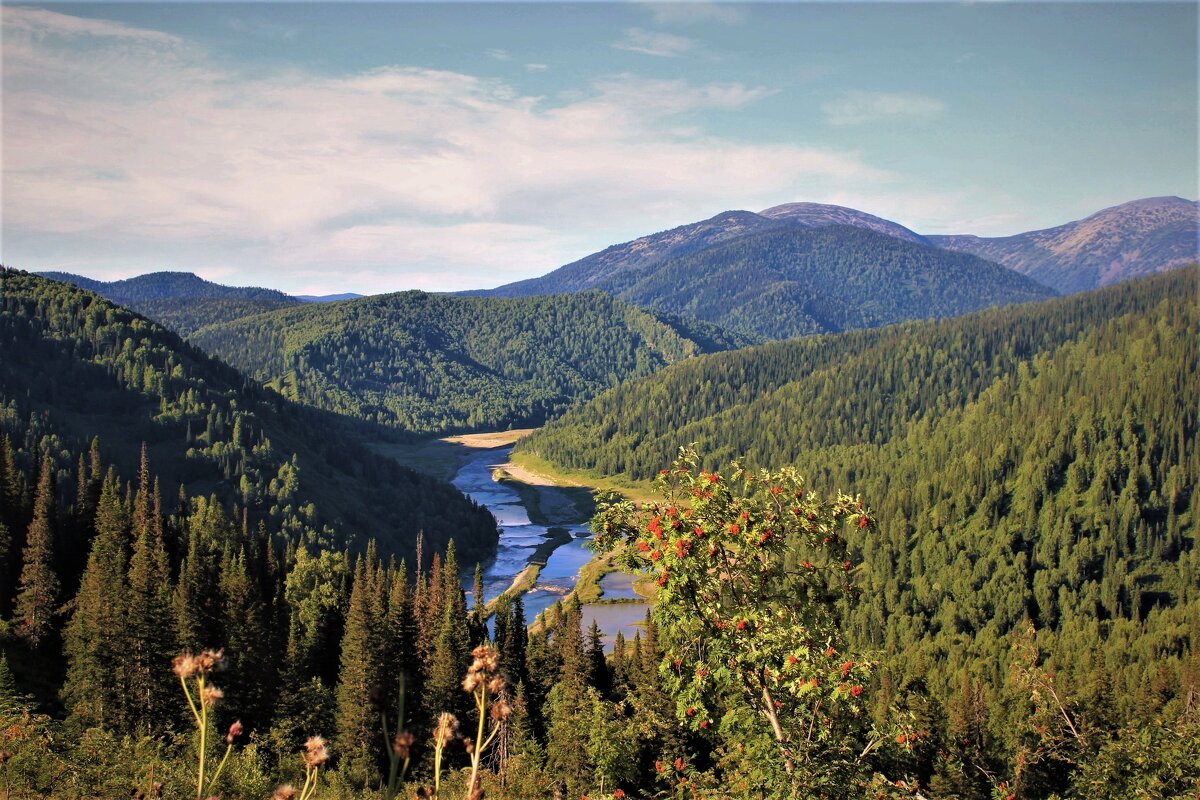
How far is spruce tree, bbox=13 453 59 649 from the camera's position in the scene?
220ft

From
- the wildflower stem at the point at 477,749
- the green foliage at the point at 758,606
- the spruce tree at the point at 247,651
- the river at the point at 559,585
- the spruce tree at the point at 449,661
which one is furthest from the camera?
the river at the point at 559,585

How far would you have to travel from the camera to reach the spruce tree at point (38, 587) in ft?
220

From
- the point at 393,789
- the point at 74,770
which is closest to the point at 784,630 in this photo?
the point at 393,789

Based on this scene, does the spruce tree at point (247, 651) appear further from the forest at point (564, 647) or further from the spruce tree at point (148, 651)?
the spruce tree at point (148, 651)

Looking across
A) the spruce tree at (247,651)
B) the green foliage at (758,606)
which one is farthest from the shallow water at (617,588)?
the green foliage at (758,606)

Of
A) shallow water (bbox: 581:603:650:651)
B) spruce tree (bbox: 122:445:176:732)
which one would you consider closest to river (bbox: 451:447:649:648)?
shallow water (bbox: 581:603:650:651)

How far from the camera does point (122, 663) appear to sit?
5841 centimetres

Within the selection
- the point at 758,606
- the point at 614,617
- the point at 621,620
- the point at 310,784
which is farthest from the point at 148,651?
the point at 614,617

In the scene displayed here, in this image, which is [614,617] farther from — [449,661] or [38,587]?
[38,587]

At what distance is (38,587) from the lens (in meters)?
68.4

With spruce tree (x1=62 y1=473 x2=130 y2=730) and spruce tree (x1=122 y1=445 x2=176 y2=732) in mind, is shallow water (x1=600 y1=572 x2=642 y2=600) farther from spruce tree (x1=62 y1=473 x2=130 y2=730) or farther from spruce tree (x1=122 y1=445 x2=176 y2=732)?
spruce tree (x1=62 y1=473 x2=130 y2=730)

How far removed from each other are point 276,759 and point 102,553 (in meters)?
28.2

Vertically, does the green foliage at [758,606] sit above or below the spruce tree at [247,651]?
above

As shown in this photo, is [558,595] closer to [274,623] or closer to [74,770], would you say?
[274,623]
